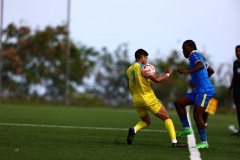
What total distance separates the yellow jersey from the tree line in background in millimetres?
27841

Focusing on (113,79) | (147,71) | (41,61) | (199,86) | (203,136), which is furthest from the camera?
(41,61)

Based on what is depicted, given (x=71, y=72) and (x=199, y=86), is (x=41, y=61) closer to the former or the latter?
(x=71, y=72)

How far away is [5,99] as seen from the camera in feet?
141

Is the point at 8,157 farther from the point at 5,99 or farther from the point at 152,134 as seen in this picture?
the point at 5,99

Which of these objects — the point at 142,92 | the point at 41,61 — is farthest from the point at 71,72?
the point at 142,92

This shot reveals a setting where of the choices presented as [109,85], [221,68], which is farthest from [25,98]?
[221,68]

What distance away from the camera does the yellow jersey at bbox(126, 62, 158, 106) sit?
1254 cm

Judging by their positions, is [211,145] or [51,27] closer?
[211,145]

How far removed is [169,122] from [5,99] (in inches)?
1239

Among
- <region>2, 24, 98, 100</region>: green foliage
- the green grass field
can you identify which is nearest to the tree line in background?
<region>2, 24, 98, 100</region>: green foliage

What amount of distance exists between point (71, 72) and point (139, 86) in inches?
1505

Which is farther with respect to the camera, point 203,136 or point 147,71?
point 203,136

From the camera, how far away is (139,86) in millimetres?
12594

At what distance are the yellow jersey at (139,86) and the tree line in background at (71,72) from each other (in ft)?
91.3
